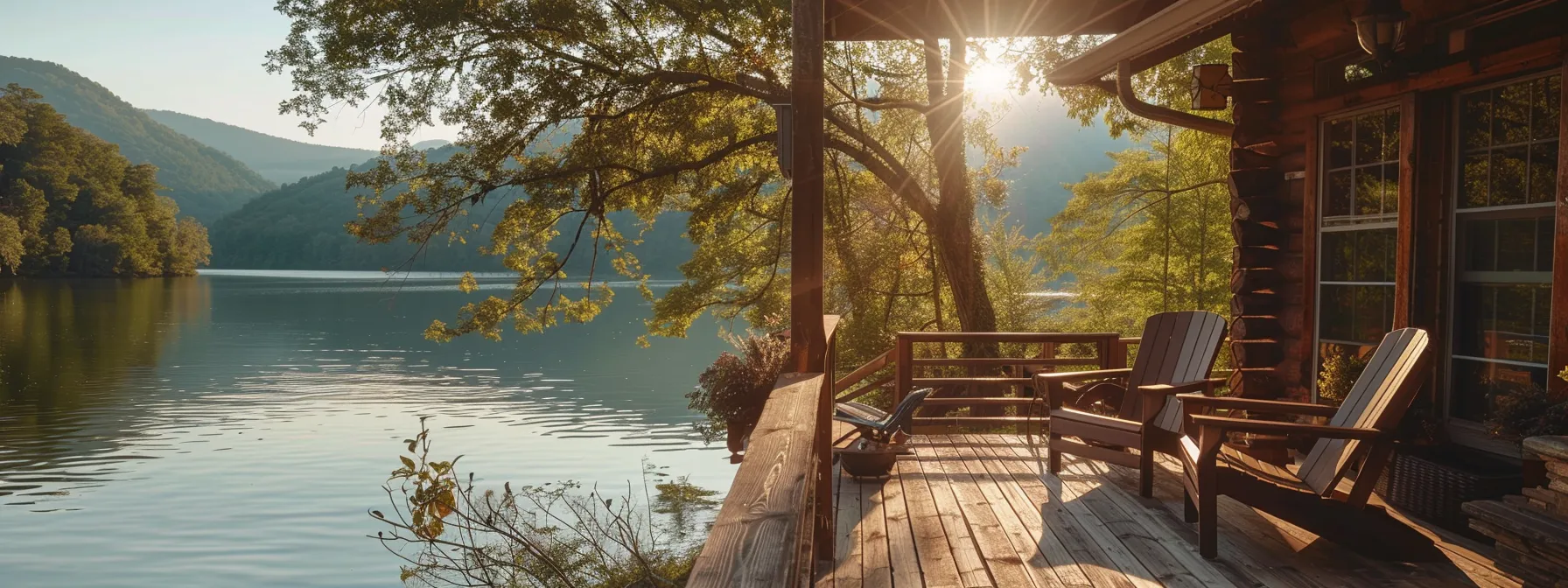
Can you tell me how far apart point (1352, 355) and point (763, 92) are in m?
7.86

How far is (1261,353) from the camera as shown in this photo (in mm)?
5738

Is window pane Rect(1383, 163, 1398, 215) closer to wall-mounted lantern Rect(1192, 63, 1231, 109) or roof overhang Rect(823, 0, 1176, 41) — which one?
wall-mounted lantern Rect(1192, 63, 1231, 109)

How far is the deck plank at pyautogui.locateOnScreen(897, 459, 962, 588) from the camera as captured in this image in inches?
134

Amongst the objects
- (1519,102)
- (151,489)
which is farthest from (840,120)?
(151,489)

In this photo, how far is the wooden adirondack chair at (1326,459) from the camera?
345 centimetres

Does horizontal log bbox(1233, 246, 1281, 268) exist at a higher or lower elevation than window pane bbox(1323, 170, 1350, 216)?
lower

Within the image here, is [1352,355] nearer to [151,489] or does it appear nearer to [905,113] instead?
[905,113]

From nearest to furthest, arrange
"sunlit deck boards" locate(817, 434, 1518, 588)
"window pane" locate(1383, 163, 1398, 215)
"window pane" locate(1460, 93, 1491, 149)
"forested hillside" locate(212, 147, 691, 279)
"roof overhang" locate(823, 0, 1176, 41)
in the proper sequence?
"sunlit deck boards" locate(817, 434, 1518, 588) < "window pane" locate(1460, 93, 1491, 149) < "window pane" locate(1383, 163, 1398, 215) < "roof overhang" locate(823, 0, 1176, 41) < "forested hillside" locate(212, 147, 691, 279)

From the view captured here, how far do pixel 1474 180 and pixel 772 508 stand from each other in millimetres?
4172

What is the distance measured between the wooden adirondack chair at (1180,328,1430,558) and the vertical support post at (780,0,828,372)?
1.41 metres

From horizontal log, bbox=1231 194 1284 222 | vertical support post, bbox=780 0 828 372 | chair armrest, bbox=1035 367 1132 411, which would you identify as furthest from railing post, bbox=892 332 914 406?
vertical support post, bbox=780 0 828 372

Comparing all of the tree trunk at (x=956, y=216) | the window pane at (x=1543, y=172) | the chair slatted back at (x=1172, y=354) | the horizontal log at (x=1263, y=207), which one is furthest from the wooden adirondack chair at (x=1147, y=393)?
the tree trunk at (x=956, y=216)

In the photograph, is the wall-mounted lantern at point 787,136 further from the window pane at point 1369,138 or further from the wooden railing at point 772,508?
the window pane at point 1369,138

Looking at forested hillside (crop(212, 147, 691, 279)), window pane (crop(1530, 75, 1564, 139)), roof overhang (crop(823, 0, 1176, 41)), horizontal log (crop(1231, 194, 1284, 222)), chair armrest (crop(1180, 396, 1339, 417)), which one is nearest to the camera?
window pane (crop(1530, 75, 1564, 139))
